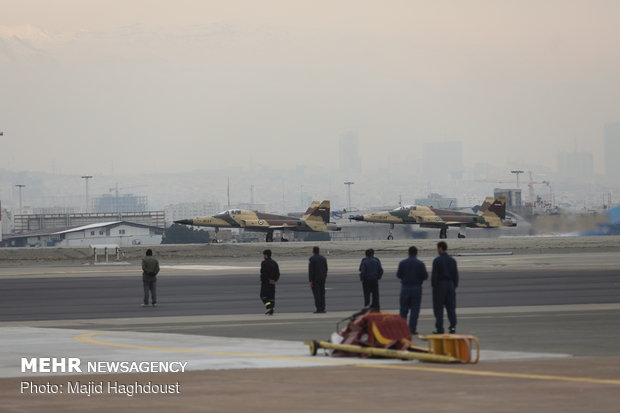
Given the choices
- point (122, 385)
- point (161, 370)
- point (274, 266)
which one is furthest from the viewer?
point (274, 266)

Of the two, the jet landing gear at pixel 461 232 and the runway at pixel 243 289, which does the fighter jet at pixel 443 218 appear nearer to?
the jet landing gear at pixel 461 232

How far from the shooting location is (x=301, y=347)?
19.7m

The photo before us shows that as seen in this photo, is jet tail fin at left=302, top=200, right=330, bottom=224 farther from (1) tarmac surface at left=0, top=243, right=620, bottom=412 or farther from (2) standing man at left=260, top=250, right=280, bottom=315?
(2) standing man at left=260, top=250, right=280, bottom=315

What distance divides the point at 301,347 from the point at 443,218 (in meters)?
94.8

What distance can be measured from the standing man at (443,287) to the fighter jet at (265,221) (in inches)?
3303

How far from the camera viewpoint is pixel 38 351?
19438 mm

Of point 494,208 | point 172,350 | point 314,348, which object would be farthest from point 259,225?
point 314,348

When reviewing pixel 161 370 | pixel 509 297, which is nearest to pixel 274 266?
pixel 509 297

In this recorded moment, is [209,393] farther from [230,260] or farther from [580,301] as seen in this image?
[230,260]

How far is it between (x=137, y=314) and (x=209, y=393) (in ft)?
57.4

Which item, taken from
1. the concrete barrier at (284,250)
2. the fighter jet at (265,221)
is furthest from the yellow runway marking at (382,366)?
the fighter jet at (265,221)

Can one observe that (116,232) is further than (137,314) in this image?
Yes

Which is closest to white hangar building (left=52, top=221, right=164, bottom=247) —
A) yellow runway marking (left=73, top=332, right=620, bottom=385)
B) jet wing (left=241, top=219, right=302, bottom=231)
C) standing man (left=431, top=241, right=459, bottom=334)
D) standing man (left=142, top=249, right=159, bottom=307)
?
jet wing (left=241, top=219, right=302, bottom=231)

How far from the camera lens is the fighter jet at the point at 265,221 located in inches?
4365
